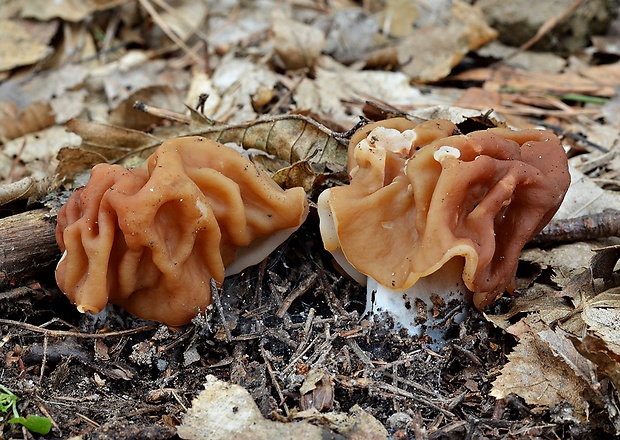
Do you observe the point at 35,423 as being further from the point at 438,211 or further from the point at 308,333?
the point at 438,211

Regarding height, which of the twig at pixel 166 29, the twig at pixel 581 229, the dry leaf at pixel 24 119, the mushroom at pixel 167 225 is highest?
the mushroom at pixel 167 225

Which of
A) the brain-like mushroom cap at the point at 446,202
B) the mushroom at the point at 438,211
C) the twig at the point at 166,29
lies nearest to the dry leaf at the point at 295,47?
the twig at the point at 166,29

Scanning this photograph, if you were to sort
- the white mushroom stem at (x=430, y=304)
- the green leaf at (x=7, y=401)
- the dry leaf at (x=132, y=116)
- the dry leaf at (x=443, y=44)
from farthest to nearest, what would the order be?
the dry leaf at (x=443, y=44) < the dry leaf at (x=132, y=116) < the white mushroom stem at (x=430, y=304) < the green leaf at (x=7, y=401)

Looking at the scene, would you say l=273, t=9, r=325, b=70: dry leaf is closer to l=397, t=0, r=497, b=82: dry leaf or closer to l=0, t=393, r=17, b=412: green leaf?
l=397, t=0, r=497, b=82: dry leaf

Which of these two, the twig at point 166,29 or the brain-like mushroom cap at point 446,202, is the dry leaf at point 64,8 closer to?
the twig at point 166,29

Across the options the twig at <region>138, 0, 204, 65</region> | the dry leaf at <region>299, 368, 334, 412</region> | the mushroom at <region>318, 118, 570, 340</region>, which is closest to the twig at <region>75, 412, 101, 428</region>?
the dry leaf at <region>299, 368, 334, 412</region>

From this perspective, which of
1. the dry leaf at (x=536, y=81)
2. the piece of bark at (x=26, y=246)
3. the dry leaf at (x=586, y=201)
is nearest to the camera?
the piece of bark at (x=26, y=246)
